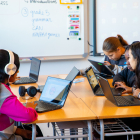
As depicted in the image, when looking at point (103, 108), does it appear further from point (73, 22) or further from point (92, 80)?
point (73, 22)

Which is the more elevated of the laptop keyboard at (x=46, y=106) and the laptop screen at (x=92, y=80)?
the laptop screen at (x=92, y=80)

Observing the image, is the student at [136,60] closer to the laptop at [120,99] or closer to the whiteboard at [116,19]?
the laptop at [120,99]

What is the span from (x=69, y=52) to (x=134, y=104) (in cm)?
222

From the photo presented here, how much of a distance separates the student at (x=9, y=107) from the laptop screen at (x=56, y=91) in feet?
1.01

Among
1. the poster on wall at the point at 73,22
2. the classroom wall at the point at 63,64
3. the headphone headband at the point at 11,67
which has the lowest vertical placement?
the classroom wall at the point at 63,64

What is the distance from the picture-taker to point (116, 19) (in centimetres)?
375

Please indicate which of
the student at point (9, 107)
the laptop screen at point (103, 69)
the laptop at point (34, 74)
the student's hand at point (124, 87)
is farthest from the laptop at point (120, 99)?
the laptop at point (34, 74)

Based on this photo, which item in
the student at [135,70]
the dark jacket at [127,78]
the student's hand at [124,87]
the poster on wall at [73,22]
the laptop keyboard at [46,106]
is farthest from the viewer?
the poster on wall at [73,22]

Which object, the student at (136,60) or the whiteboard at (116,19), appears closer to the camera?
the student at (136,60)

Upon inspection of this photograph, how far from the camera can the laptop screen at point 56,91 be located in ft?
5.22

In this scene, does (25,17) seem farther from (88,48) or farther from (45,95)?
(45,95)

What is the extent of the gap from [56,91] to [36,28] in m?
2.08

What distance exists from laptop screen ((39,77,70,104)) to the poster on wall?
79.9 inches

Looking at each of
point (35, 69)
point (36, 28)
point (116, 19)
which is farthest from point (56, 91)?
point (116, 19)
